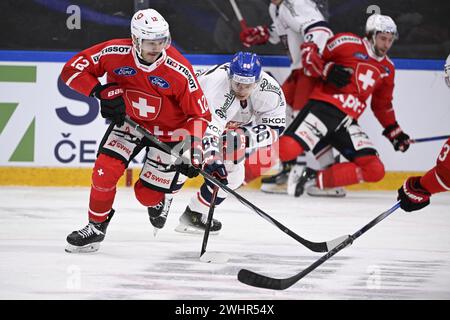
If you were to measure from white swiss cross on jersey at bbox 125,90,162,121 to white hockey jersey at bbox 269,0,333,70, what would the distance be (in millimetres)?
2463

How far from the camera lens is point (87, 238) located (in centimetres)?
444

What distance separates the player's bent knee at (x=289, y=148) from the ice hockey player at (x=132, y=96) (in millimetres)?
1972

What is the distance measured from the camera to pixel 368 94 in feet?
22.1

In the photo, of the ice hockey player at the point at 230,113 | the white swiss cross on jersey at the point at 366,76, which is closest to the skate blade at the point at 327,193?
the white swiss cross on jersey at the point at 366,76

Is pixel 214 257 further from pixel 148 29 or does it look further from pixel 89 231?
pixel 148 29

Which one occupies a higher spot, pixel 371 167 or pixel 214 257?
pixel 214 257

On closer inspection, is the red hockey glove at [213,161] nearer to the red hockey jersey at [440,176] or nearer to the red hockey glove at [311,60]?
the red hockey jersey at [440,176]

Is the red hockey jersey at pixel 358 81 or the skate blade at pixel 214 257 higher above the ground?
the skate blade at pixel 214 257

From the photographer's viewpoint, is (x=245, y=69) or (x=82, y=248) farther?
(x=245, y=69)

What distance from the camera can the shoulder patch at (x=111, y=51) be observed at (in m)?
4.52

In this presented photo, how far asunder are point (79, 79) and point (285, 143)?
2371mm

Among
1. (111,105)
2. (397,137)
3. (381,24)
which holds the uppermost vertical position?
(111,105)

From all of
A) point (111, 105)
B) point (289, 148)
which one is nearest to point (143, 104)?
point (111, 105)

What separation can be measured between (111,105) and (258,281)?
111 centimetres
